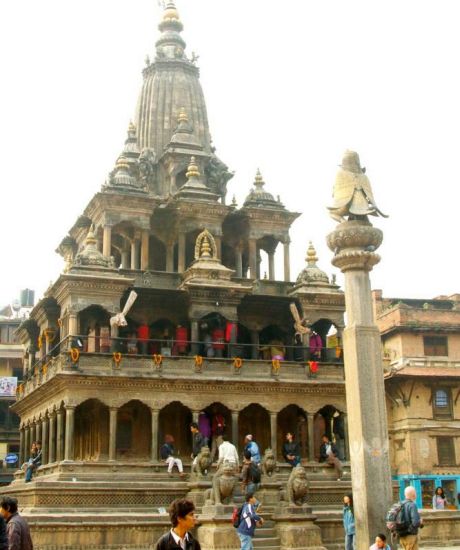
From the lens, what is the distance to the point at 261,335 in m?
41.9

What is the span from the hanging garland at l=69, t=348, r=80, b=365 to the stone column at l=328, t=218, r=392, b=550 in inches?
718

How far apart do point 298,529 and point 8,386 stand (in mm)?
35727

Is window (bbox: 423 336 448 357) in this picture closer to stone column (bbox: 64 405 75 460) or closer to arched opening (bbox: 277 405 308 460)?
arched opening (bbox: 277 405 308 460)

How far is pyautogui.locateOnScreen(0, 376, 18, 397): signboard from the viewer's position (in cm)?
5553

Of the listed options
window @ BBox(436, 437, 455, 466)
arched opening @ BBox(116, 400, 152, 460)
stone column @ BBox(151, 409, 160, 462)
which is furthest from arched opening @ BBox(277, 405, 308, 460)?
window @ BBox(436, 437, 455, 466)

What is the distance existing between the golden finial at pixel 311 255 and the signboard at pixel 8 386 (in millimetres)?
24196

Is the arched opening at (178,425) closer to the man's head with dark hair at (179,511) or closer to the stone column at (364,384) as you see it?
the stone column at (364,384)

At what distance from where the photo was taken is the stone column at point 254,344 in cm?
3891

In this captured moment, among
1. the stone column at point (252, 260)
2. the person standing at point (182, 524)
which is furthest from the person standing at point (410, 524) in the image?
the stone column at point (252, 260)

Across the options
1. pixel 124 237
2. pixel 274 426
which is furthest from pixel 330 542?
pixel 124 237

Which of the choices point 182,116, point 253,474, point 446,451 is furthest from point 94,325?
point 446,451

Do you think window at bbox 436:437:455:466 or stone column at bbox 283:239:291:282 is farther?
window at bbox 436:437:455:466

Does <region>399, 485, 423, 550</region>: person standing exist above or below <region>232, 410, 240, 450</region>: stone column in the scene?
below

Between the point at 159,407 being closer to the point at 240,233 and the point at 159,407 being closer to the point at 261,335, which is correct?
the point at 261,335
